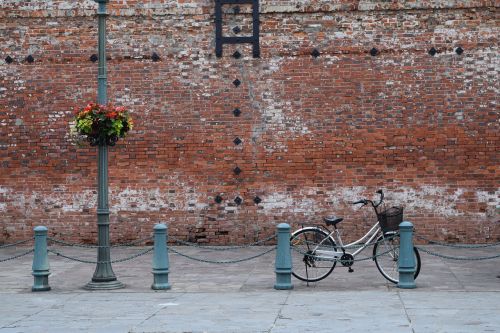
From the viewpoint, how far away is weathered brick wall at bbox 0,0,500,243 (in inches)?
644

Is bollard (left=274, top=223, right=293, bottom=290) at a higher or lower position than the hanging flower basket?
lower

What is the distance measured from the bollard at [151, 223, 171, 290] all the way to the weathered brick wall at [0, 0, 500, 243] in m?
5.07

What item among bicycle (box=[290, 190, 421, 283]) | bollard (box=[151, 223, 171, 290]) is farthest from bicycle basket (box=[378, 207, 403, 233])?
bollard (box=[151, 223, 171, 290])

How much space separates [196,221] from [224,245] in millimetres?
722

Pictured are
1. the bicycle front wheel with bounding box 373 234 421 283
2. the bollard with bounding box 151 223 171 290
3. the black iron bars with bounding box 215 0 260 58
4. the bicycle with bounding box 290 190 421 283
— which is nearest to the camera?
the bollard with bounding box 151 223 171 290

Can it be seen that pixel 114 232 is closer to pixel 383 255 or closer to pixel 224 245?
pixel 224 245

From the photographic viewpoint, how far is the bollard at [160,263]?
11.6 m

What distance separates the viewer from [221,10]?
55.0ft

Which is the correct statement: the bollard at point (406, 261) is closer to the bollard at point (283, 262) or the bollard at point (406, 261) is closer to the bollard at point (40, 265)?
the bollard at point (283, 262)

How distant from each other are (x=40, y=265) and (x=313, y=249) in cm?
379

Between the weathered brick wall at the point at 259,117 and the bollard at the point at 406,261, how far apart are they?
507cm

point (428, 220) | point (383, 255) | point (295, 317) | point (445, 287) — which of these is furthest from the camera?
point (428, 220)

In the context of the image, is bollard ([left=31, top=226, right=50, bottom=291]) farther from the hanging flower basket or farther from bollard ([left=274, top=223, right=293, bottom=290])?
bollard ([left=274, top=223, right=293, bottom=290])

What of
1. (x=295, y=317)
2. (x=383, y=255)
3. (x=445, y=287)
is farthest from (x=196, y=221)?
(x=295, y=317)
